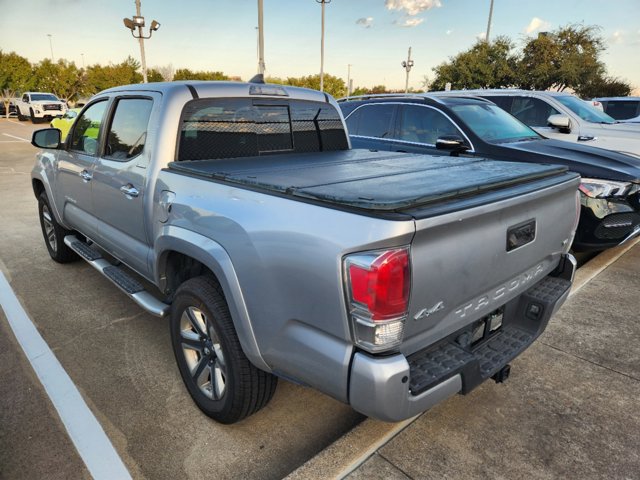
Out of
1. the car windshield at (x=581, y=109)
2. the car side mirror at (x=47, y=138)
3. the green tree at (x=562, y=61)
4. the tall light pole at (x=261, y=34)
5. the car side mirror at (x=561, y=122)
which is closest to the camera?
the car side mirror at (x=47, y=138)

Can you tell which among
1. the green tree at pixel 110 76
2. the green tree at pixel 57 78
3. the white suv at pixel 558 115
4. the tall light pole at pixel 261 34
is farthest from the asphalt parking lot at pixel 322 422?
the green tree at pixel 57 78

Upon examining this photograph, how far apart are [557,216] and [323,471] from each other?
184 centimetres

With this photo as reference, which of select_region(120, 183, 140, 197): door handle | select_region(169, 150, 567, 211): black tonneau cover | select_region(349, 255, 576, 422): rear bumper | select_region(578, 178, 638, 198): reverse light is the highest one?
select_region(169, 150, 567, 211): black tonneau cover

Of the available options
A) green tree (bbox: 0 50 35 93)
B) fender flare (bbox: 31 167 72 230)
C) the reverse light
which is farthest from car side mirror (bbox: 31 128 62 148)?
green tree (bbox: 0 50 35 93)

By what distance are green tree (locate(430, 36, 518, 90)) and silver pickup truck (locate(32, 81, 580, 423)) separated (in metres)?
29.1

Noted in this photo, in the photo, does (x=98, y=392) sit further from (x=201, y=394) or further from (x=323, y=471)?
(x=323, y=471)

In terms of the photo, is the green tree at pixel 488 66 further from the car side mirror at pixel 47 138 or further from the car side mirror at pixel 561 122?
the car side mirror at pixel 47 138

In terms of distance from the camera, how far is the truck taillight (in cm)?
163

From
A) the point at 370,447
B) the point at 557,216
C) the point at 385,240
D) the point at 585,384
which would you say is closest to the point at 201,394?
the point at 370,447

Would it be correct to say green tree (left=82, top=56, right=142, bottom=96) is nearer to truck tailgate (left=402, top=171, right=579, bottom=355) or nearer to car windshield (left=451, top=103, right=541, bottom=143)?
car windshield (left=451, top=103, right=541, bottom=143)

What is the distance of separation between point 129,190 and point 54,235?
8.38 ft

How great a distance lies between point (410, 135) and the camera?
20.3ft

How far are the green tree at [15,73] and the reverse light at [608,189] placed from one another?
54.2 metres

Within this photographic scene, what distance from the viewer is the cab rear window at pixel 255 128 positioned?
3.01 m
